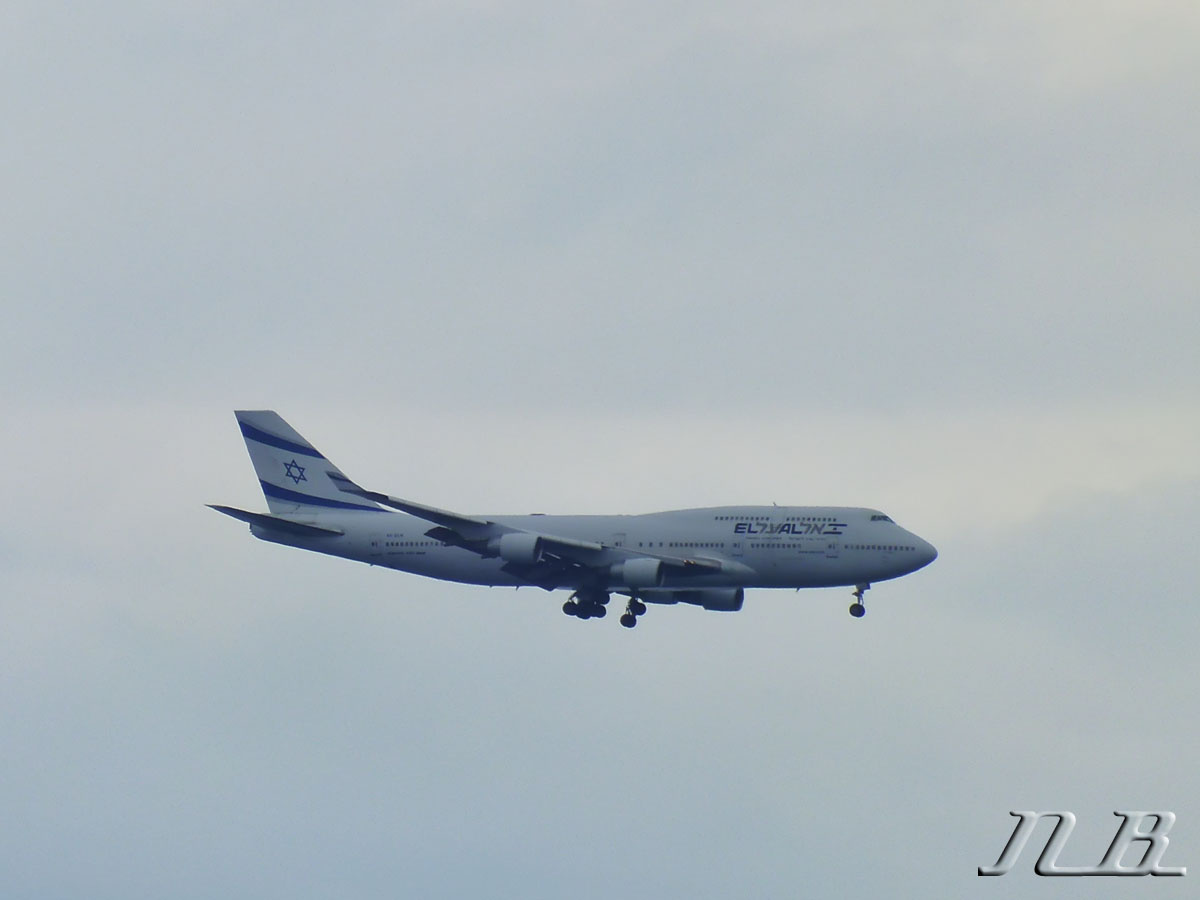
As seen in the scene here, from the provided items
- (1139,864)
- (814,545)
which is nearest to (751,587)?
(814,545)

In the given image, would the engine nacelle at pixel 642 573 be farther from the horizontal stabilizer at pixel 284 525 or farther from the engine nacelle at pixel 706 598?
the horizontal stabilizer at pixel 284 525

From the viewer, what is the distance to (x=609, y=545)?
103688 millimetres

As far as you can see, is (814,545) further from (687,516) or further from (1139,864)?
(1139,864)

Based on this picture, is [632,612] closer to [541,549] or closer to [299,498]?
[541,549]

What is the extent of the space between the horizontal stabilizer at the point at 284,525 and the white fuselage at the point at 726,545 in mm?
1288

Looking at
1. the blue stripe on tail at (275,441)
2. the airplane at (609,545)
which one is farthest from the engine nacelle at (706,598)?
the blue stripe on tail at (275,441)

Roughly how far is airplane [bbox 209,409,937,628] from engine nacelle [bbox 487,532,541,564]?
7cm

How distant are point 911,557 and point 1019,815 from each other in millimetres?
34954

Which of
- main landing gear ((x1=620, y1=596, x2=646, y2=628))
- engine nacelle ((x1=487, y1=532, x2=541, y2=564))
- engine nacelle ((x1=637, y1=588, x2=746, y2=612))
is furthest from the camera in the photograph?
engine nacelle ((x1=637, y1=588, x2=746, y2=612))

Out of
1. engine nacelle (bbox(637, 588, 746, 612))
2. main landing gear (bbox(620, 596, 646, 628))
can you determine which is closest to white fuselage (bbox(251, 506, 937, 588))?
main landing gear (bbox(620, 596, 646, 628))

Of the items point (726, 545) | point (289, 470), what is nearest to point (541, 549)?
point (726, 545)

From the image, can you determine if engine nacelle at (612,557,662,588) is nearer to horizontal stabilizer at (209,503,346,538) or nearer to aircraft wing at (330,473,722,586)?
aircraft wing at (330,473,722,586)

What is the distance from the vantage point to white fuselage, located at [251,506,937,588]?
9756 centimetres

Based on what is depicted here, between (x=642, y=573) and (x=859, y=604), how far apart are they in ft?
36.0
